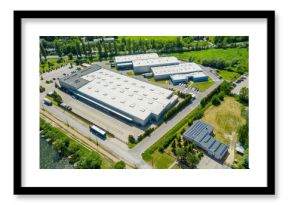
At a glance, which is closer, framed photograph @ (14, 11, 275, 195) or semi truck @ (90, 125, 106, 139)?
framed photograph @ (14, 11, 275, 195)

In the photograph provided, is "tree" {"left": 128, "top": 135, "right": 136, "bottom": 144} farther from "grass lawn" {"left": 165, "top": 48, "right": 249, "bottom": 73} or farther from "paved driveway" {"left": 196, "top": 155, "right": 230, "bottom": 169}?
"grass lawn" {"left": 165, "top": 48, "right": 249, "bottom": 73}

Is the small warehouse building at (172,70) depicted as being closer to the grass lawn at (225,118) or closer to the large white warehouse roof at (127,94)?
the large white warehouse roof at (127,94)

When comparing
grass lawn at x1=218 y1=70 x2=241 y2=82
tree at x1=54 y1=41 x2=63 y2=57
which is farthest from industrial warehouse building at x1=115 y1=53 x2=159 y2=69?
grass lawn at x1=218 y1=70 x2=241 y2=82

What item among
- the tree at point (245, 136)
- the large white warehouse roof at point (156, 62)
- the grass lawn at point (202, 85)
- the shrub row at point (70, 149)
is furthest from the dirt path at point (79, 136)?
the grass lawn at point (202, 85)

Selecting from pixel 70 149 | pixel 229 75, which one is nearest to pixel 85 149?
pixel 70 149

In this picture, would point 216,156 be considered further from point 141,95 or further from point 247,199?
point 141,95

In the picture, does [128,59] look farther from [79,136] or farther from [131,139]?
[131,139]
